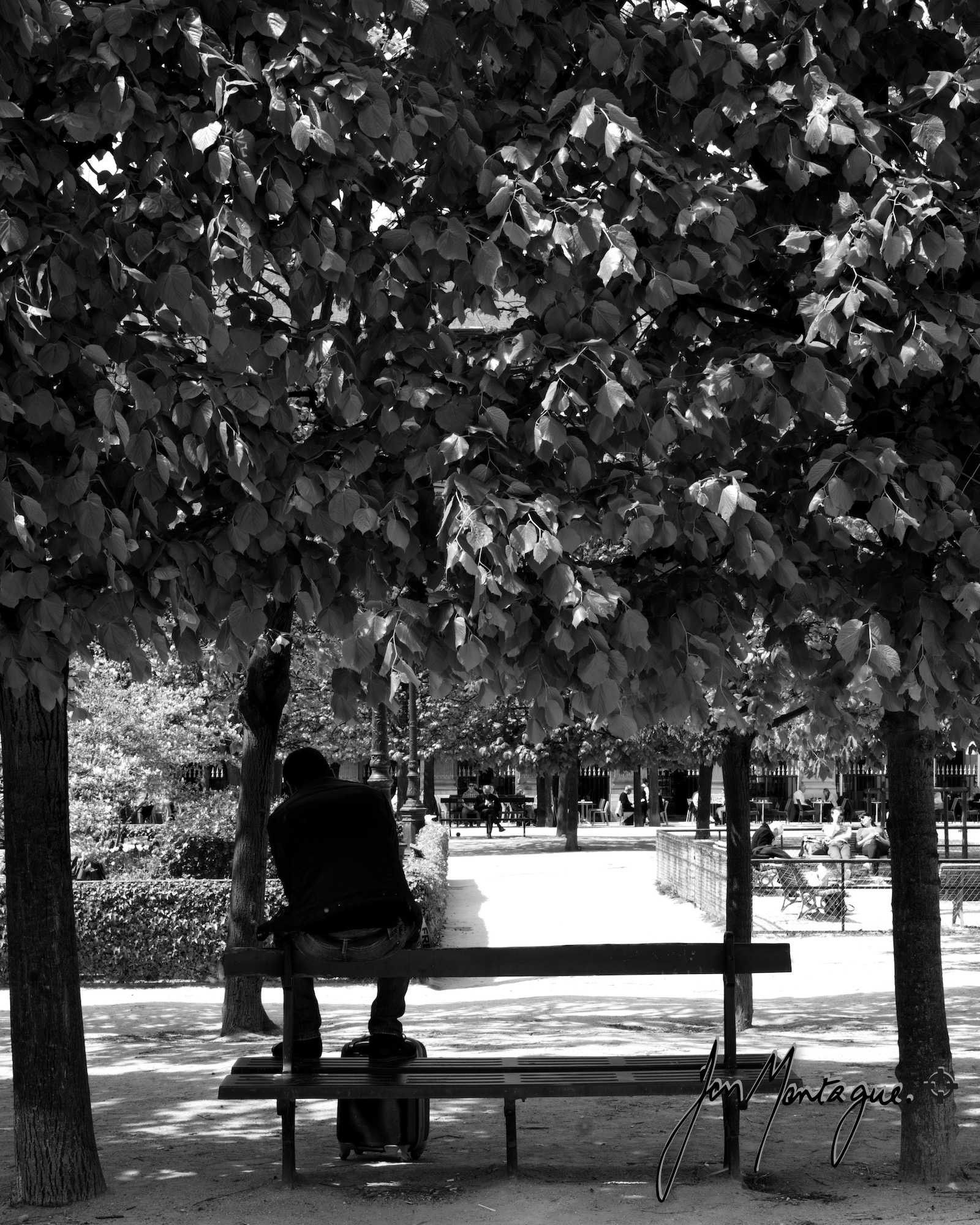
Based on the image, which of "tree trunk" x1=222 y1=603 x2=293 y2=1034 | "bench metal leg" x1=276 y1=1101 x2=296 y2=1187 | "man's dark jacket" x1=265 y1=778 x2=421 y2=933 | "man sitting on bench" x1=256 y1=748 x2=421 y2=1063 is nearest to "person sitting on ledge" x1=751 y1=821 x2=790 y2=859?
"tree trunk" x1=222 y1=603 x2=293 y2=1034

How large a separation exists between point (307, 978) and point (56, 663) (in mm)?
2469

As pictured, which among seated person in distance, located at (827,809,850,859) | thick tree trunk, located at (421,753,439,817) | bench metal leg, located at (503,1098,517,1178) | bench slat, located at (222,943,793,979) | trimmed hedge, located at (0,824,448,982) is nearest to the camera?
bench slat, located at (222,943,793,979)

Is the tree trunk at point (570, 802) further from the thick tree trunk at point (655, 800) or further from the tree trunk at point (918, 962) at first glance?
the tree trunk at point (918, 962)

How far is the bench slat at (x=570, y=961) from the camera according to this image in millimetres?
→ 5871

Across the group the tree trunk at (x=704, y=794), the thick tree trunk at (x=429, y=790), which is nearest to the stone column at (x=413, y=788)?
the tree trunk at (x=704, y=794)

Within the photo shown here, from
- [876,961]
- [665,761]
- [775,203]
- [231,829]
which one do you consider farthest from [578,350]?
[665,761]

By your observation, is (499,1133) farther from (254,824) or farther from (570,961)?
(254,824)

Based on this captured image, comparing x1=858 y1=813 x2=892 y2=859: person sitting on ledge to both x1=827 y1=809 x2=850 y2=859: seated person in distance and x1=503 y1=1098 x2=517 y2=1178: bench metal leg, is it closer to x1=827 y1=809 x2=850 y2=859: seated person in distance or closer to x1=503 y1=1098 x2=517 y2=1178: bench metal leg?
x1=827 y1=809 x2=850 y2=859: seated person in distance

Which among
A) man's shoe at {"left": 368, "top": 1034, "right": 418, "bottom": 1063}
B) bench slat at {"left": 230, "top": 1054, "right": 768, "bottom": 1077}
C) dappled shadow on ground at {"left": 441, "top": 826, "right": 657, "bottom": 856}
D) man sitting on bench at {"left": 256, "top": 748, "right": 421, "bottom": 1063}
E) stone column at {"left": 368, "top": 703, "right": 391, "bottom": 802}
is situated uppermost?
stone column at {"left": 368, "top": 703, "right": 391, "bottom": 802}

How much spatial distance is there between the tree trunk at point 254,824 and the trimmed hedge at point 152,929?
12.2ft

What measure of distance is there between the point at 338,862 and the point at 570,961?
107 centimetres

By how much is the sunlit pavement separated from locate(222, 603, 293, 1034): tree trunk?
11.7 inches

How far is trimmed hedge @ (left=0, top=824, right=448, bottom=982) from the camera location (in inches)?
570

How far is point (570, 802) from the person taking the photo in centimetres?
3744
